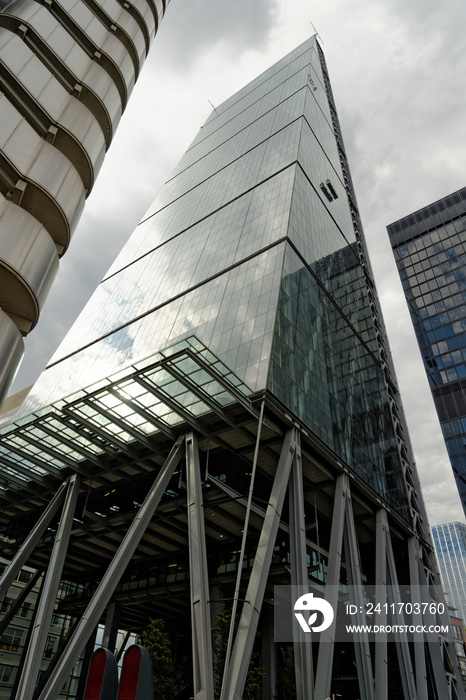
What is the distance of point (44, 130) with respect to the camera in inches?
302

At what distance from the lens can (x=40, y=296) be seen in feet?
22.2

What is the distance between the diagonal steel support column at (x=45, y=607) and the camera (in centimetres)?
1991

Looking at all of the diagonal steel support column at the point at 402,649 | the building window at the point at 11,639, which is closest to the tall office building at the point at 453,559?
the diagonal steel support column at the point at 402,649

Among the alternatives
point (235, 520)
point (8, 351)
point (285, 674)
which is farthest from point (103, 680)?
point (285, 674)

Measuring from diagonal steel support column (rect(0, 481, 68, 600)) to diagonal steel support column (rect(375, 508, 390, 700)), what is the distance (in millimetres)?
18951

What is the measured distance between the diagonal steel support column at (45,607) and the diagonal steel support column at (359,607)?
1496 centimetres

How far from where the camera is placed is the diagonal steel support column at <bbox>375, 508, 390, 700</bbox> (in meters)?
25.0

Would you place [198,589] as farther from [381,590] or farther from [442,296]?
[442,296]

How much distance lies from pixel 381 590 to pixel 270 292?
18433 mm

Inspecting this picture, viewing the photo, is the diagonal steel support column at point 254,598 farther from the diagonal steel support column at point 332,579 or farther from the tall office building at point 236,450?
the diagonal steel support column at point 332,579

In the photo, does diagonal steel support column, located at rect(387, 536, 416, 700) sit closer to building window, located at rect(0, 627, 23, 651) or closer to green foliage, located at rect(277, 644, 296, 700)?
green foliage, located at rect(277, 644, 296, 700)

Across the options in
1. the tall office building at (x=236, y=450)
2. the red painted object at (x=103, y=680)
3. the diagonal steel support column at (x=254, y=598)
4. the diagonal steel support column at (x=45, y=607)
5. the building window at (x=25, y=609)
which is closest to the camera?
the red painted object at (x=103, y=680)

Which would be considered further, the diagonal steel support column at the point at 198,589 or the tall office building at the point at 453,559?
the tall office building at the point at 453,559

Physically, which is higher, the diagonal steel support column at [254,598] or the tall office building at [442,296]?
the tall office building at [442,296]
